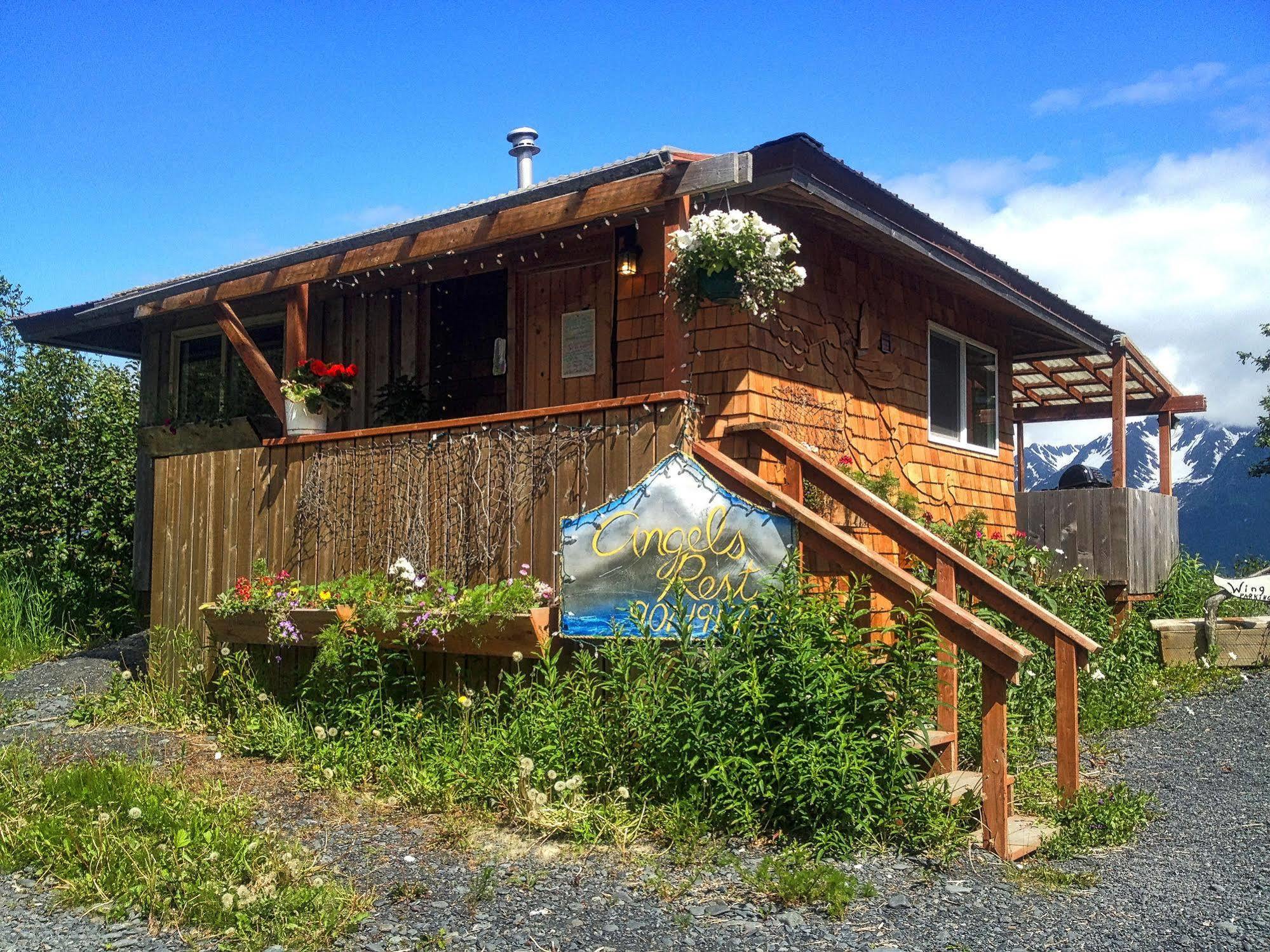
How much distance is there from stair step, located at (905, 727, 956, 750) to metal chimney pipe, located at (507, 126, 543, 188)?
795cm

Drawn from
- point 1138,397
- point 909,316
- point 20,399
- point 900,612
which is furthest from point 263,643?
point 1138,397

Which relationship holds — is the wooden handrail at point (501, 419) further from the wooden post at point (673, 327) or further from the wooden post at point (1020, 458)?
the wooden post at point (1020, 458)

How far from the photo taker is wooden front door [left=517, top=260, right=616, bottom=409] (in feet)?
27.2

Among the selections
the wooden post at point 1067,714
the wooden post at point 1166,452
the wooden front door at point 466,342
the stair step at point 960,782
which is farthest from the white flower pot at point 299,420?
the wooden post at point 1166,452

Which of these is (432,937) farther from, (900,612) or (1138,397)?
(1138,397)

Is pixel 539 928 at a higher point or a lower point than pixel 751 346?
lower

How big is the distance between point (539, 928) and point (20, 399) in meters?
11.4

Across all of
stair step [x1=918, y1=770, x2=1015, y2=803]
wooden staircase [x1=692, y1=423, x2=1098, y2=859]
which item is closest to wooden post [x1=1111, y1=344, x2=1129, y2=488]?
wooden staircase [x1=692, y1=423, x2=1098, y2=859]

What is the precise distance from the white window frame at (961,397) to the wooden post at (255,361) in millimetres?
5451

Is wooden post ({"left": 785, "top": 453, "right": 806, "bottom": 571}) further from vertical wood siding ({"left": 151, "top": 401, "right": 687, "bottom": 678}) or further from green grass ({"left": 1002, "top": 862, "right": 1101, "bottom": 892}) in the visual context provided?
green grass ({"left": 1002, "top": 862, "right": 1101, "bottom": 892})

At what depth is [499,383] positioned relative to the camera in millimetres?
9609

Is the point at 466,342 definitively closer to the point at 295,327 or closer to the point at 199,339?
the point at 295,327

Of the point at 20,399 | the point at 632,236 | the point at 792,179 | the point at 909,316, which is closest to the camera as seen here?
the point at 792,179

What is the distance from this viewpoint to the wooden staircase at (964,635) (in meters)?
4.88
